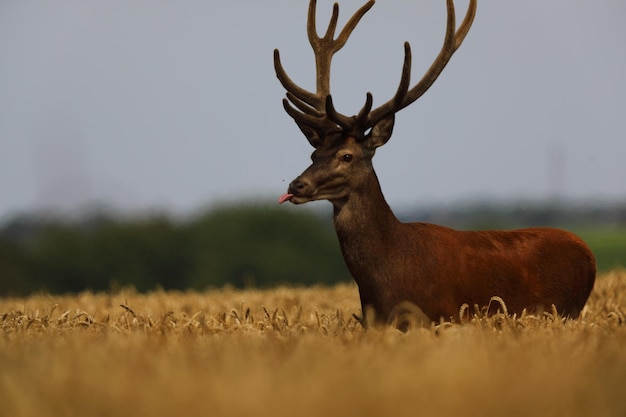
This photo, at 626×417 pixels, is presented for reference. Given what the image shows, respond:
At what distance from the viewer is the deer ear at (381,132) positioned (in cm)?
811

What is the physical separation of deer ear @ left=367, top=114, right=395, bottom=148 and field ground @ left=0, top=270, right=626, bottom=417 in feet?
5.42

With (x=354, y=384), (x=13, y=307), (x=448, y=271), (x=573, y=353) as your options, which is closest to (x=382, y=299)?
(x=448, y=271)

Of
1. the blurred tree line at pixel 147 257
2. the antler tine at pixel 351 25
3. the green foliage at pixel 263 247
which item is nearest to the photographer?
the antler tine at pixel 351 25

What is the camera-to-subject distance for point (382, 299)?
7887 millimetres

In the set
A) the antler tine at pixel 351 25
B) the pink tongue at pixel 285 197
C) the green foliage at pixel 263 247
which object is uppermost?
the antler tine at pixel 351 25

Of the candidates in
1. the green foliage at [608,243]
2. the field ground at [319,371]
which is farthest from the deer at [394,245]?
the green foliage at [608,243]

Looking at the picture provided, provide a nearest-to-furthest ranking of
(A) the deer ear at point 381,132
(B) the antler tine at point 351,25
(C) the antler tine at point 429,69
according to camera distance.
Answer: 1. (A) the deer ear at point 381,132
2. (C) the antler tine at point 429,69
3. (B) the antler tine at point 351,25

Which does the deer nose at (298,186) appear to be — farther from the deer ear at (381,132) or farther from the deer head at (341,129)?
the deer ear at (381,132)

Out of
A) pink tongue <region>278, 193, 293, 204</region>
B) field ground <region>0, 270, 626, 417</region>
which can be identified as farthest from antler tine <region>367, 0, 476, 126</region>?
field ground <region>0, 270, 626, 417</region>

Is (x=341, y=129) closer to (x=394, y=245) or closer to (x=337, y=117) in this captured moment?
(x=337, y=117)

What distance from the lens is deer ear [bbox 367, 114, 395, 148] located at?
8.11 metres

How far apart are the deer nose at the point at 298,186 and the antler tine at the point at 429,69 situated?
795 millimetres

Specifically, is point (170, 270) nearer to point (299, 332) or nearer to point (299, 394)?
point (299, 332)

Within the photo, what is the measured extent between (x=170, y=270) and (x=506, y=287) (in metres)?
33.7
